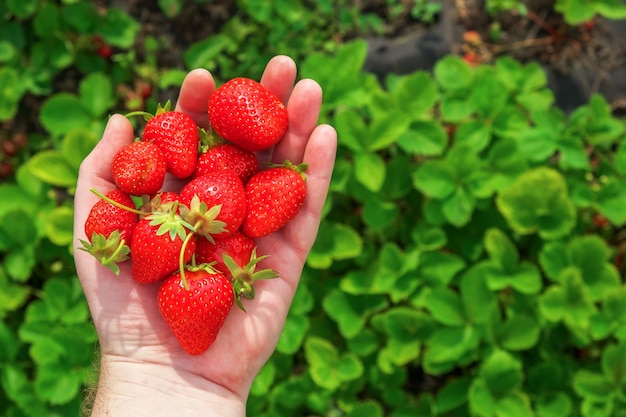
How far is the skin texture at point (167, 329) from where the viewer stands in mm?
1644

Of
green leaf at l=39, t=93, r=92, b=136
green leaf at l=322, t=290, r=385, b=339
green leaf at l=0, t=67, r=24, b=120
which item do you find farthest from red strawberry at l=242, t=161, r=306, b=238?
green leaf at l=0, t=67, r=24, b=120

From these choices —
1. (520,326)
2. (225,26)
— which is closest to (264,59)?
(225,26)

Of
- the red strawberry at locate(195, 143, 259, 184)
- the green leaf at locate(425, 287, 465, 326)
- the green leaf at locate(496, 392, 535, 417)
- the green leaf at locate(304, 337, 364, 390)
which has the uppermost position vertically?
the red strawberry at locate(195, 143, 259, 184)

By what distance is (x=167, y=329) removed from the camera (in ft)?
5.51

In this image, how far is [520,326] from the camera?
2.09 metres

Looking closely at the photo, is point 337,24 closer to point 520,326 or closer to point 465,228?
point 465,228

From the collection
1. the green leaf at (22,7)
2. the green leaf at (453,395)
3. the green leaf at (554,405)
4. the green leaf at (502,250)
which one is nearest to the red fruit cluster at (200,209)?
the green leaf at (502,250)

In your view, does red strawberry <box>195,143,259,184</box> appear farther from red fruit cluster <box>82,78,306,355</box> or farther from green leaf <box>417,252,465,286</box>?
green leaf <box>417,252,465,286</box>

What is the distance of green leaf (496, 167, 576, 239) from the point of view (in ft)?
6.95

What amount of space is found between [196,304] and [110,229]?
294 mm

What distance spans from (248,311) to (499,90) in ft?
3.97

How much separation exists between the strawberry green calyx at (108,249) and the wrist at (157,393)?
0.92 feet

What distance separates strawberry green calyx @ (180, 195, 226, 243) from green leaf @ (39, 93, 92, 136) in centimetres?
107

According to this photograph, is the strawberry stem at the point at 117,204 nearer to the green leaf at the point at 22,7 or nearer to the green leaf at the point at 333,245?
the green leaf at the point at 333,245
